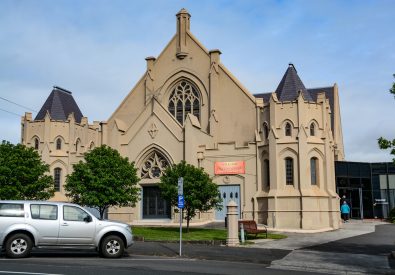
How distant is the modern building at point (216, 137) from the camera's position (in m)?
34.2

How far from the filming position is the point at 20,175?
107 feet

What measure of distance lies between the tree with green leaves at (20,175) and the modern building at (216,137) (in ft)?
24.7

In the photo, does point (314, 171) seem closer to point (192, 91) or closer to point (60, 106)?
point (192, 91)

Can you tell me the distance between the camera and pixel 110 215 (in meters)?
39.1

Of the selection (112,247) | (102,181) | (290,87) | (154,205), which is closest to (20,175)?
(102,181)

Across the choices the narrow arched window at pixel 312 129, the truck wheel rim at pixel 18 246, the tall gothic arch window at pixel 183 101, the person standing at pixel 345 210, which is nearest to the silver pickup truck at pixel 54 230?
the truck wheel rim at pixel 18 246

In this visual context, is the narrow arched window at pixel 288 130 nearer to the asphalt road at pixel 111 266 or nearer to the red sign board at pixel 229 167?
the red sign board at pixel 229 167

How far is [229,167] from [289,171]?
14.7ft

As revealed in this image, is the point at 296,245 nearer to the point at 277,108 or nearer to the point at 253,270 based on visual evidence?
the point at 253,270

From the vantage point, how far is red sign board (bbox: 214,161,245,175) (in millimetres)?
36188

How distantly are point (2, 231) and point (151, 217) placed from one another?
23.5 m

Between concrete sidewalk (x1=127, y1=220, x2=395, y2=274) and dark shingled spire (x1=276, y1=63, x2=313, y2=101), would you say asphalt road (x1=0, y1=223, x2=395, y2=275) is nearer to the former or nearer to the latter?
concrete sidewalk (x1=127, y1=220, x2=395, y2=274)

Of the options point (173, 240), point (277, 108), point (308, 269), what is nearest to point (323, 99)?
point (277, 108)

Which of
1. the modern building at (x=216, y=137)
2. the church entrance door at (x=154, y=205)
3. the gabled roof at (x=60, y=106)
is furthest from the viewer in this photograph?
the gabled roof at (x=60, y=106)
